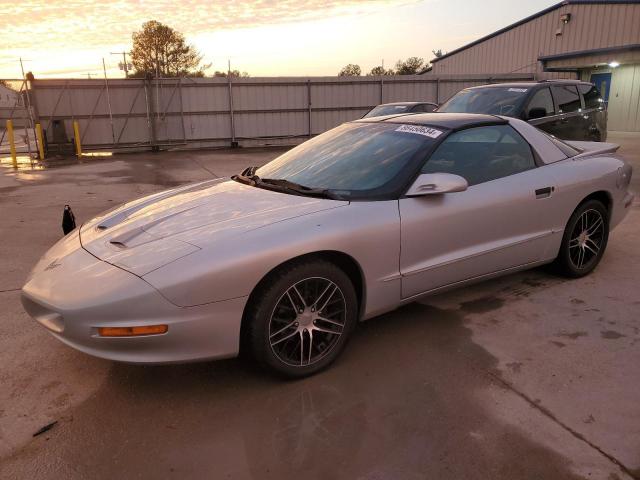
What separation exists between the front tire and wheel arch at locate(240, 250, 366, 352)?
2 centimetres


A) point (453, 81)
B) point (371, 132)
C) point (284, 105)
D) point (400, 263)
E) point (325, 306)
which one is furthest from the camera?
point (453, 81)

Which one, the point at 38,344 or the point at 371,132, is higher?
the point at 371,132

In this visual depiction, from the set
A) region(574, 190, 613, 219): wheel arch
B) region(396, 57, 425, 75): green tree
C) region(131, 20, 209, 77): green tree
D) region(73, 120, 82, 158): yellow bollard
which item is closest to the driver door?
region(574, 190, 613, 219): wheel arch

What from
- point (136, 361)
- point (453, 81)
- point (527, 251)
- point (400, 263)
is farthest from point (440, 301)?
point (453, 81)

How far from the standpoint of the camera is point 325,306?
9.50ft

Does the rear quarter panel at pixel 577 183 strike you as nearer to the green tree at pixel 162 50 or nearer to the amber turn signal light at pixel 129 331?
the amber turn signal light at pixel 129 331

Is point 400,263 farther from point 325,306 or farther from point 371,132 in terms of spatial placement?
point 371,132

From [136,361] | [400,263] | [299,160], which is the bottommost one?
[136,361]

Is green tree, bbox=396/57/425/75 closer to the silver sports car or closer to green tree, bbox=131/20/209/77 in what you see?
green tree, bbox=131/20/209/77

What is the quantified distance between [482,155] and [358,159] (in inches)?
37.2

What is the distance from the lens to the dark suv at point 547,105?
313 inches

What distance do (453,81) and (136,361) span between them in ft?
67.2

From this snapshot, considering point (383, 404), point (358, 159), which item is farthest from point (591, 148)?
point (383, 404)

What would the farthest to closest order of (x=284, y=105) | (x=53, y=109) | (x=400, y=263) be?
(x=284, y=105) < (x=53, y=109) < (x=400, y=263)
